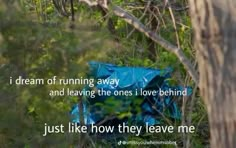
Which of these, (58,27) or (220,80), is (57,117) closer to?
(58,27)

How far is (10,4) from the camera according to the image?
11.1ft

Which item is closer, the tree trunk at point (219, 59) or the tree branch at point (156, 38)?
the tree trunk at point (219, 59)

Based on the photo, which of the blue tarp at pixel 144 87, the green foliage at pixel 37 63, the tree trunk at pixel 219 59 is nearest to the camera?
the tree trunk at pixel 219 59

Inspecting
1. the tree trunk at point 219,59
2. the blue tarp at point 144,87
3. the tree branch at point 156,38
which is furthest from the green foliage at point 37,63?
the tree trunk at point 219,59

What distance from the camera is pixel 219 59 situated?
77.5 inches

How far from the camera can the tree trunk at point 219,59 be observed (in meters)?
1.93

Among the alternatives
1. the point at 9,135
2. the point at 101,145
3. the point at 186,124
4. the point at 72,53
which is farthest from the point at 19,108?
the point at 101,145

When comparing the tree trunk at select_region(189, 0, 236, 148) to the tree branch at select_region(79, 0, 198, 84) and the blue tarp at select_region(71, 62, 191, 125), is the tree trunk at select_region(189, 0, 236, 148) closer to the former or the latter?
the tree branch at select_region(79, 0, 198, 84)

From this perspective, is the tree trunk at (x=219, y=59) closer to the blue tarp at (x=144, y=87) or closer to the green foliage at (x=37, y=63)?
the green foliage at (x=37, y=63)

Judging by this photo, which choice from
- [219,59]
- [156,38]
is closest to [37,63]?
[156,38]

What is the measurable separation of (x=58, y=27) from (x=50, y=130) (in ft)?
1.97

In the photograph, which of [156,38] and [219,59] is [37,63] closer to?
[156,38]

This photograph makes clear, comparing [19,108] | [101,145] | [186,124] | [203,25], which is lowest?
[101,145]

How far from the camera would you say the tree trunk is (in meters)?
1.93
